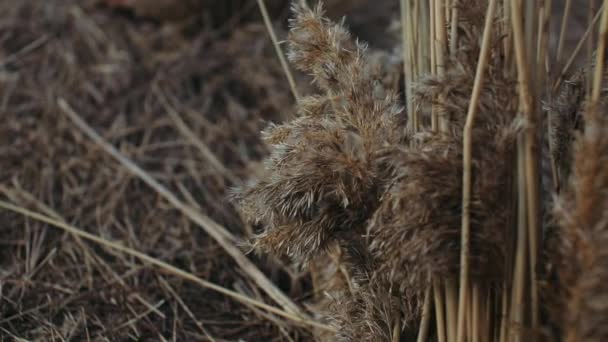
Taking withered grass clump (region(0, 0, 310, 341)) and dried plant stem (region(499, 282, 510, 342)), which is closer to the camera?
dried plant stem (region(499, 282, 510, 342))

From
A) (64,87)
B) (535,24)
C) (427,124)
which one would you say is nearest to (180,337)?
(427,124)

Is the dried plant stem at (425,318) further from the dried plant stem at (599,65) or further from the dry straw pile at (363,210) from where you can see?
the dried plant stem at (599,65)

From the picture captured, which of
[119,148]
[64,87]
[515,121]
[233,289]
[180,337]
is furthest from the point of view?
[64,87]

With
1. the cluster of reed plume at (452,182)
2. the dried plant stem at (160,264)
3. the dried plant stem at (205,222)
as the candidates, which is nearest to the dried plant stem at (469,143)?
the cluster of reed plume at (452,182)

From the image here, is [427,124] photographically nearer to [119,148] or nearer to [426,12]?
[426,12]

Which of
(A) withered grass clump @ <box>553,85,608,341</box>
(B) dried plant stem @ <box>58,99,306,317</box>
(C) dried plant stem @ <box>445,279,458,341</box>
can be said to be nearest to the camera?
(A) withered grass clump @ <box>553,85,608,341</box>

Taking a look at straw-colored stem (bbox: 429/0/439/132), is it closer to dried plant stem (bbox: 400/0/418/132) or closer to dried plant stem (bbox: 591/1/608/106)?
dried plant stem (bbox: 400/0/418/132)

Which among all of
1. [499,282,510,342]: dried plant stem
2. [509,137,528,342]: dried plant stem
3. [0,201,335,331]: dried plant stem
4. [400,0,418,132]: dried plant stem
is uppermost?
[400,0,418,132]: dried plant stem

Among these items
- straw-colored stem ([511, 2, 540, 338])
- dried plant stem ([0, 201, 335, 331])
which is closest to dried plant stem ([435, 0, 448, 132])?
straw-colored stem ([511, 2, 540, 338])
